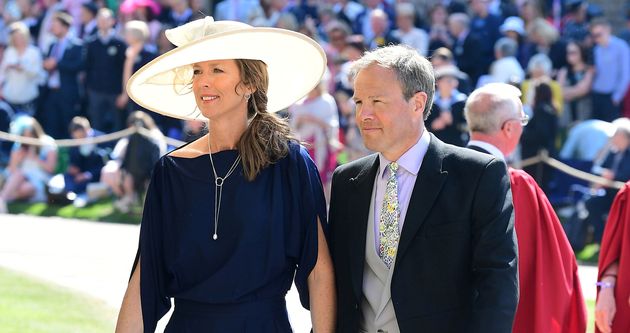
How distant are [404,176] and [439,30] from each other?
38.5 feet

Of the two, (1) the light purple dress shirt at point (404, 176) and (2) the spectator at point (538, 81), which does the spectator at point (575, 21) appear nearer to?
(2) the spectator at point (538, 81)

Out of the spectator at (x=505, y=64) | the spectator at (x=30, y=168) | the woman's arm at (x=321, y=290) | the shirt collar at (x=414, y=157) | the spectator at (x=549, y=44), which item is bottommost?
the spectator at (x=30, y=168)

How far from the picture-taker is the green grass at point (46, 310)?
327 inches

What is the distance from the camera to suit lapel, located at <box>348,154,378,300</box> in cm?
434

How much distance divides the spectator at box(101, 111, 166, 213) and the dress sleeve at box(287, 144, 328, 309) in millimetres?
9587

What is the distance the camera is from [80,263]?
1117 centimetres

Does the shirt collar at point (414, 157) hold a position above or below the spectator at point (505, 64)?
below

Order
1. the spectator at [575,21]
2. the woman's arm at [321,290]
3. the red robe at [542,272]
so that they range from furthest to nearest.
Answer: the spectator at [575,21] < the red robe at [542,272] < the woman's arm at [321,290]

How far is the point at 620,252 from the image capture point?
5.82m

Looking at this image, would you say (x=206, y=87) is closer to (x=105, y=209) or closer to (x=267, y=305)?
(x=267, y=305)

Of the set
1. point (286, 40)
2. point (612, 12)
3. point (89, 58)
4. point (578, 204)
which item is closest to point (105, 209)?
point (89, 58)

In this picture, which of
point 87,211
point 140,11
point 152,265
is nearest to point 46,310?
point 152,265


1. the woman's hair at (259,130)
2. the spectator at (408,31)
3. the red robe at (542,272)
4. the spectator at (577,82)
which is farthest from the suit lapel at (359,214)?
the spectator at (408,31)

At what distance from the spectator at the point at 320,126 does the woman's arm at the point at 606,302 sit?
775 cm
